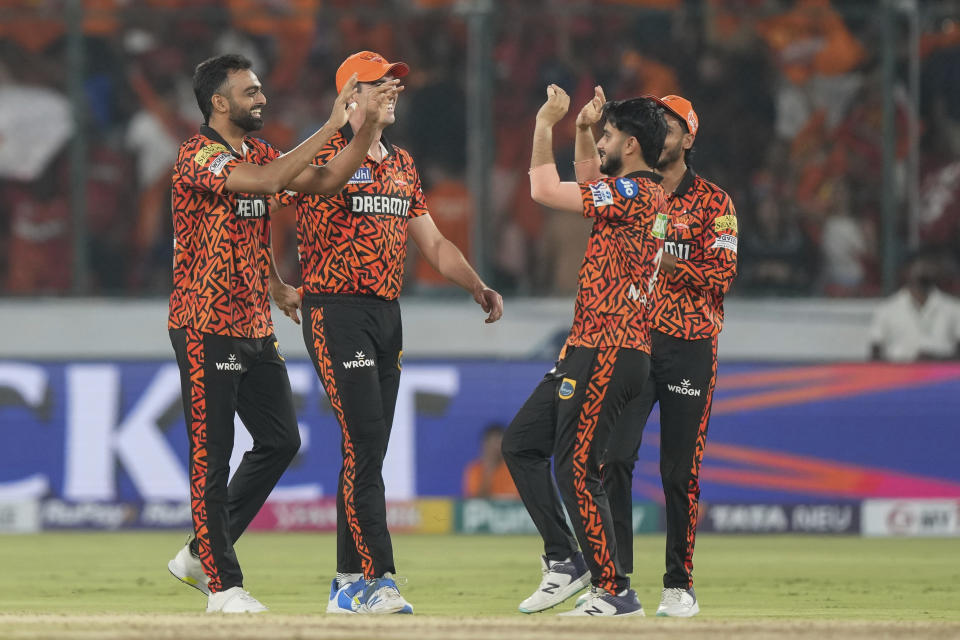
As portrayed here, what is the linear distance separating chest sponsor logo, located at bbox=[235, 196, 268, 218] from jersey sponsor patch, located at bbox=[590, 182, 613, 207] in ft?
4.98

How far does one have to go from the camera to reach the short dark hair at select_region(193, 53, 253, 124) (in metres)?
7.90

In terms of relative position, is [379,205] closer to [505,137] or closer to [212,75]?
[212,75]

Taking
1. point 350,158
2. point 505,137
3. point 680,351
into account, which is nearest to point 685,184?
point 680,351

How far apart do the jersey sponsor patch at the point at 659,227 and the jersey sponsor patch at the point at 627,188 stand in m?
0.18

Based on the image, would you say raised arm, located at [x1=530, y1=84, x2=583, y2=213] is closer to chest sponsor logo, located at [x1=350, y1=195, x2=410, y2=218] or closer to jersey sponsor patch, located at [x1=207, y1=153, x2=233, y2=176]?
chest sponsor logo, located at [x1=350, y1=195, x2=410, y2=218]

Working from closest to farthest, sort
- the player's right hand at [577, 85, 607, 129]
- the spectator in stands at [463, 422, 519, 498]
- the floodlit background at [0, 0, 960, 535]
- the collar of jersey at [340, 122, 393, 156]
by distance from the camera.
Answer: the player's right hand at [577, 85, 607, 129] < the collar of jersey at [340, 122, 393, 156] < the spectator in stands at [463, 422, 519, 498] < the floodlit background at [0, 0, 960, 535]

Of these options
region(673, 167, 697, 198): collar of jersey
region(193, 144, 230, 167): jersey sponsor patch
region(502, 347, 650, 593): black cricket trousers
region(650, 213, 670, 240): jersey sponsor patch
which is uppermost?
region(193, 144, 230, 167): jersey sponsor patch

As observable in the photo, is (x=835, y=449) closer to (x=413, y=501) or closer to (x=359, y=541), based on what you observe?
(x=413, y=501)

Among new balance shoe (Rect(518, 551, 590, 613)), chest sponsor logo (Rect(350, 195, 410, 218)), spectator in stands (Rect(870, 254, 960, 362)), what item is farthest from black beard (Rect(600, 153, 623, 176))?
spectator in stands (Rect(870, 254, 960, 362))

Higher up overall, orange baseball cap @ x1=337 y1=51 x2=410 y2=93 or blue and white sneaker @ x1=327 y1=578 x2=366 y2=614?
orange baseball cap @ x1=337 y1=51 x2=410 y2=93

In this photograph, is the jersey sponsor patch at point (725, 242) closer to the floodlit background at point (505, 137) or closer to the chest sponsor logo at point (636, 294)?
the chest sponsor logo at point (636, 294)

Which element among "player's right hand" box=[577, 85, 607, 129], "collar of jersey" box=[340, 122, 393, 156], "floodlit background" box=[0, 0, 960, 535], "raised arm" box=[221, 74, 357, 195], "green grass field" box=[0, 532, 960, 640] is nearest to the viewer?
"green grass field" box=[0, 532, 960, 640]

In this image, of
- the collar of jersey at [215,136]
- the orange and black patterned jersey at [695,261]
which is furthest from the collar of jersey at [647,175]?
the collar of jersey at [215,136]

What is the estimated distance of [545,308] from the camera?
1580 cm
